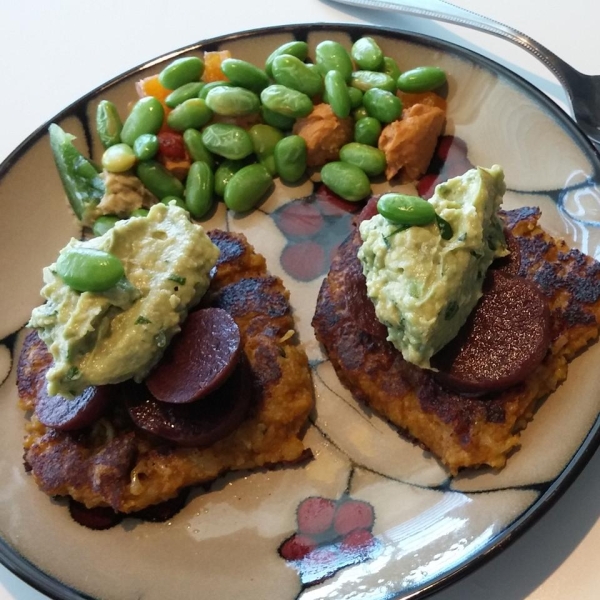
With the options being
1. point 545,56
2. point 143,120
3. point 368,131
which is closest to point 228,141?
point 143,120

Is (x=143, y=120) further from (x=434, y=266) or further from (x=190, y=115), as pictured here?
(x=434, y=266)

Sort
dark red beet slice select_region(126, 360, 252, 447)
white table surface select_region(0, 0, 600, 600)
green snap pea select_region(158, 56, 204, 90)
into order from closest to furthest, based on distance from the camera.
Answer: dark red beet slice select_region(126, 360, 252, 447), green snap pea select_region(158, 56, 204, 90), white table surface select_region(0, 0, 600, 600)

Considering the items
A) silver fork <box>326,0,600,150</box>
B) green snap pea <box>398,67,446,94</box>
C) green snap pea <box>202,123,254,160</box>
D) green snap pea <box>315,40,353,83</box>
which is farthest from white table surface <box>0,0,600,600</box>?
green snap pea <box>202,123,254,160</box>

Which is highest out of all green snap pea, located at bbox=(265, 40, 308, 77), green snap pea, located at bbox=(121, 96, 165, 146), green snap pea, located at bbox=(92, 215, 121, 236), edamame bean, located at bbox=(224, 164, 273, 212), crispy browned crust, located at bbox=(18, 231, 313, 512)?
green snap pea, located at bbox=(265, 40, 308, 77)

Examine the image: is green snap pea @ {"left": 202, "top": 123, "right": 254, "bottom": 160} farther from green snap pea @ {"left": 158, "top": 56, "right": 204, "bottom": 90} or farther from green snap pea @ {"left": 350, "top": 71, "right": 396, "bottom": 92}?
green snap pea @ {"left": 350, "top": 71, "right": 396, "bottom": 92}

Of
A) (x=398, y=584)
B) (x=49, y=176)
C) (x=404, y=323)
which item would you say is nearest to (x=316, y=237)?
(x=404, y=323)

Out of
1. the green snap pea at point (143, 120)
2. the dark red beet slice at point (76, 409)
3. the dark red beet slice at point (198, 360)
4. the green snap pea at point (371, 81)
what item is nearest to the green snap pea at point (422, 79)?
the green snap pea at point (371, 81)


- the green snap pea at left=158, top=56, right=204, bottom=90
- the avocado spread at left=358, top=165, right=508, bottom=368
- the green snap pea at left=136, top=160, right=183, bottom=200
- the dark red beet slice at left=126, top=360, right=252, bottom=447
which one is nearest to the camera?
the avocado spread at left=358, top=165, right=508, bottom=368
